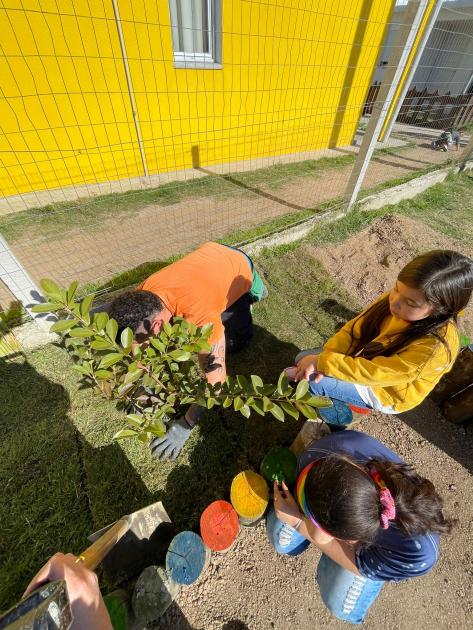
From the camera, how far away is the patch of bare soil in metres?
1.69

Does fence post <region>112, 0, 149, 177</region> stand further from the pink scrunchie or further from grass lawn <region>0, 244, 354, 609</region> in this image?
the pink scrunchie

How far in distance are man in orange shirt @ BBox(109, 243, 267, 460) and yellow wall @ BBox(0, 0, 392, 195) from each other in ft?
7.67

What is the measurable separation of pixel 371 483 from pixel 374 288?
3.05 m

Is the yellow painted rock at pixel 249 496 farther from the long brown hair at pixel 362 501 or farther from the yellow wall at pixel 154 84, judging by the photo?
the yellow wall at pixel 154 84

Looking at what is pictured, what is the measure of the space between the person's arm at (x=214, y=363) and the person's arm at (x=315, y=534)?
0.78 metres

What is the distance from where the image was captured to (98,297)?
3.07 m

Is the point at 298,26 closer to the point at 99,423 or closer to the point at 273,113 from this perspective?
the point at 273,113

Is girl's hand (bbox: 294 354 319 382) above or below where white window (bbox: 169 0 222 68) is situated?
below

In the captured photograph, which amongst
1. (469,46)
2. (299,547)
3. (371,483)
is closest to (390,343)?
(371,483)

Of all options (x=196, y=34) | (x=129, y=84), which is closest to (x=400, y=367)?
(x=129, y=84)

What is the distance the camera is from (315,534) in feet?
5.22

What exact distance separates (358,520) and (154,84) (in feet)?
19.6

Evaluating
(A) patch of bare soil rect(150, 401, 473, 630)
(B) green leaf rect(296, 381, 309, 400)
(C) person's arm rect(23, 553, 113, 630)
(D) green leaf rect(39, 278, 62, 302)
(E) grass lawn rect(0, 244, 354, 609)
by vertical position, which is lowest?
(A) patch of bare soil rect(150, 401, 473, 630)

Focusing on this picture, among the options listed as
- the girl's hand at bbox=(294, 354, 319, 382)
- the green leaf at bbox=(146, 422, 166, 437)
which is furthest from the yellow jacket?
the green leaf at bbox=(146, 422, 166, 437)
